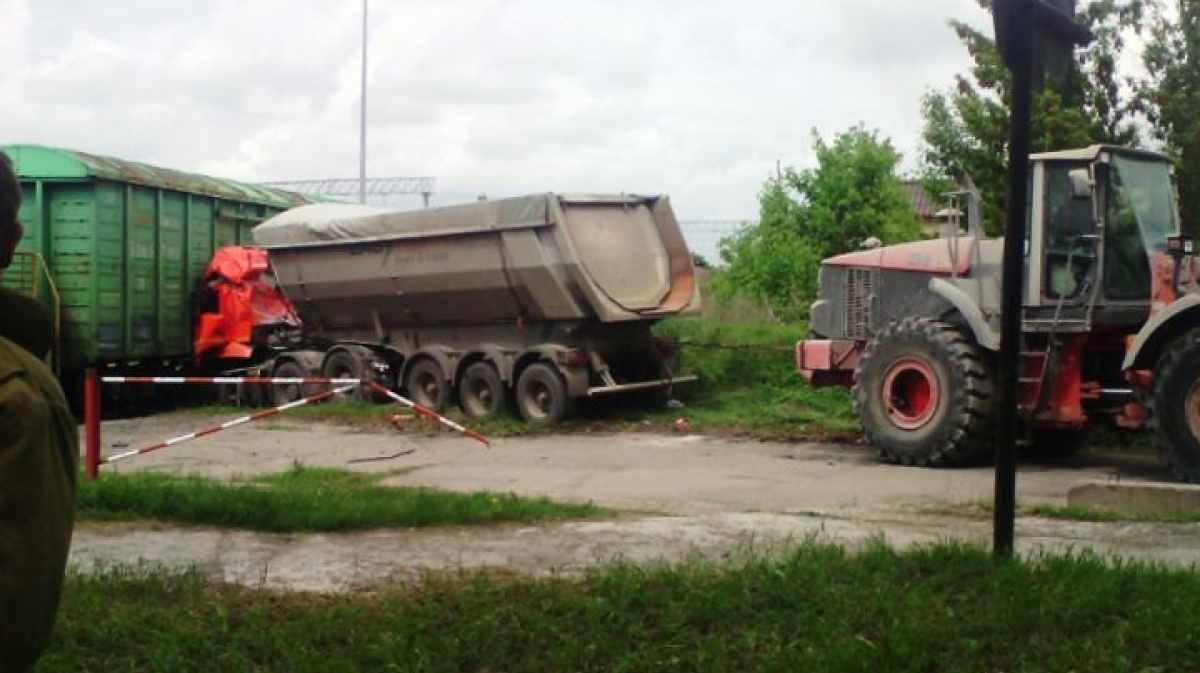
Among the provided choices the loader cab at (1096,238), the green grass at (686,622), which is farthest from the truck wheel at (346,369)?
the green grass at (686,622)

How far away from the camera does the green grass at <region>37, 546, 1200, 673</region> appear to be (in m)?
4.95

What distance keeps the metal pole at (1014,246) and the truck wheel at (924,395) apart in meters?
6.06

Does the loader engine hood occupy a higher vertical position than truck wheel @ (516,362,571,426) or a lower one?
higher

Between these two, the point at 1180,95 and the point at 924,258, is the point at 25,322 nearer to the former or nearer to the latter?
the point at 924,258

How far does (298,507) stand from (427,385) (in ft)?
32.6

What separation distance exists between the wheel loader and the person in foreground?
381 inches

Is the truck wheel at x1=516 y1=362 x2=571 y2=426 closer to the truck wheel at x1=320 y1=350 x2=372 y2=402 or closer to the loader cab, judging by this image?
the truck wheel at x1=320 y1=350 x2=372 y2=402

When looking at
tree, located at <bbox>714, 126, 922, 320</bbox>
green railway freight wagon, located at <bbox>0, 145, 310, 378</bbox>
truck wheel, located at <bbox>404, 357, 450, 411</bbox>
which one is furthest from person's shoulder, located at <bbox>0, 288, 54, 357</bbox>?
tree, located at <bbox>714, 126, 922, 320</bbox>

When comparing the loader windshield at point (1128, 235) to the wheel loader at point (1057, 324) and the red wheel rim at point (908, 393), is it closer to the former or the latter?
the wheel loader at point (1057, 324)

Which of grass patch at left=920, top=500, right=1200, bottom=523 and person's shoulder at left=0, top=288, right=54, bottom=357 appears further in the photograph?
grass patch at left=920, top=500, right=1200, bottom=523

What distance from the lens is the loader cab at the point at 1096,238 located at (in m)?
11.7

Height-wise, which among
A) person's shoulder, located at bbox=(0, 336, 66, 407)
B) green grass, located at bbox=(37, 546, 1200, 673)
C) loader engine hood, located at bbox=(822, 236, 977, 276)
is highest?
loader engine hood, located at bbox=(822, 236, 977, 276)

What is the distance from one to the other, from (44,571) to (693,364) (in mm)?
16520

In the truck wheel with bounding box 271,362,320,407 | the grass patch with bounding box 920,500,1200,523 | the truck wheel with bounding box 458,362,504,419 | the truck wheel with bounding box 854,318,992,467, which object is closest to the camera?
the grass patch with bounding box 920,500,1200,523
